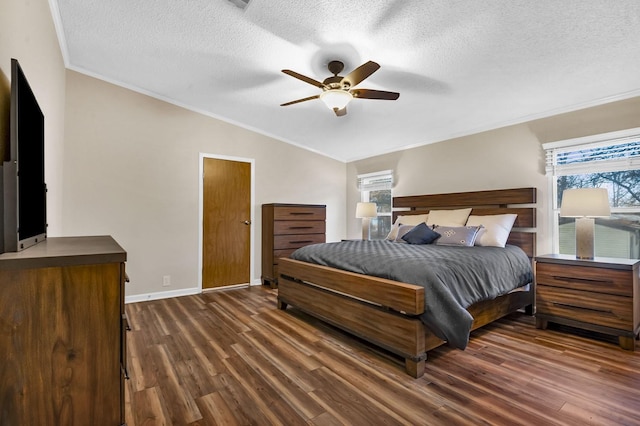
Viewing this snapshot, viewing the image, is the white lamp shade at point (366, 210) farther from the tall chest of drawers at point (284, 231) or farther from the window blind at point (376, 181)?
the tall chest of drawers at point (284, 231)

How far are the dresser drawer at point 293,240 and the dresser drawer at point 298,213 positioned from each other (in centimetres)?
28

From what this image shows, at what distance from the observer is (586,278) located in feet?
8.44

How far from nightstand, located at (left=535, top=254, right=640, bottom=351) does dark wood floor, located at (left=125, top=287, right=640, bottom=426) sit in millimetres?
142

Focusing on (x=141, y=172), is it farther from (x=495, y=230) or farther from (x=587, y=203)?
(x=587, y=203)

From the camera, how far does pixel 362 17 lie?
7.24ft

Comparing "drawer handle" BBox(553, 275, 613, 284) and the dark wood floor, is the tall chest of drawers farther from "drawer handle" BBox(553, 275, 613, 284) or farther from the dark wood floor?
"drawer handle" BBox(553, 275, 613, 284)

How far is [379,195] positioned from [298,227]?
1.65m

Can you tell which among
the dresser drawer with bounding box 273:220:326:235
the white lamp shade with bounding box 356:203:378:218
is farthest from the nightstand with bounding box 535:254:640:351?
the dresser drawer with bounding box 273:220:326:235

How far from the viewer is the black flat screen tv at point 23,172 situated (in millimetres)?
1127

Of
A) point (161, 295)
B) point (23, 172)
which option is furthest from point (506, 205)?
point (161, 295)

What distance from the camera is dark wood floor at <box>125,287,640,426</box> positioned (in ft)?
5.27

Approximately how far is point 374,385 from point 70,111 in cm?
411

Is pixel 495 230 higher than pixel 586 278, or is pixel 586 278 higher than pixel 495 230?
pixel 495 230

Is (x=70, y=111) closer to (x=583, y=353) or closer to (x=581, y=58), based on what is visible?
(x=581, y=58)
